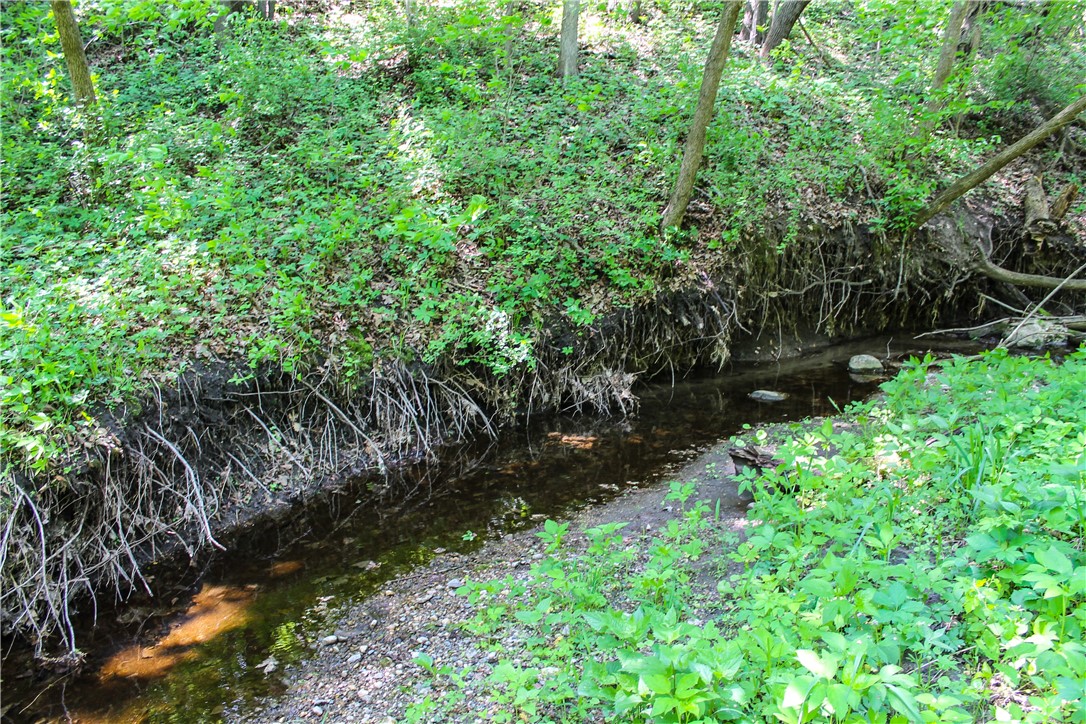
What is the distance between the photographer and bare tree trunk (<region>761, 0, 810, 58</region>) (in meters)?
12.8

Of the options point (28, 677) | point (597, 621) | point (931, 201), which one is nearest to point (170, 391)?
point (28, 677)

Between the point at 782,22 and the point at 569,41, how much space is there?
4923 millimetres

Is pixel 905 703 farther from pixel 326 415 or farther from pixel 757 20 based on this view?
pixel 757 20

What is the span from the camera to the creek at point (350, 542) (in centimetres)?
412

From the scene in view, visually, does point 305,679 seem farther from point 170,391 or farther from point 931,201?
point 931,201

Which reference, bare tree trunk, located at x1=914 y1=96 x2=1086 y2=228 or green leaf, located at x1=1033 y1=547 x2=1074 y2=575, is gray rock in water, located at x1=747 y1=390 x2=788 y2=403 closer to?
bare tree trunk, located at x1=914 y1=96 x2=1086 y2=228

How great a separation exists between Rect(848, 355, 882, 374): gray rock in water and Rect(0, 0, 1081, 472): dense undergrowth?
2178 millimetres

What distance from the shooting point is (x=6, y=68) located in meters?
9.02

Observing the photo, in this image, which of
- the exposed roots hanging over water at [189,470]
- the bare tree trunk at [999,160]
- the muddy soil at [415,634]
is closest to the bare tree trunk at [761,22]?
the bare tree trunk at [999,160]

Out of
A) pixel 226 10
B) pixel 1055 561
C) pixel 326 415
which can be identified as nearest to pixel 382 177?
pixel 326 415

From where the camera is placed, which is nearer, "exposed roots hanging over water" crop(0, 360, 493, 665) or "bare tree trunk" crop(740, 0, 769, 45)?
"exposed roots hanging over water" crop(0, 360, 493, 665)

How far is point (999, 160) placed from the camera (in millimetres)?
9102

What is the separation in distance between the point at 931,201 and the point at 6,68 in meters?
14.0

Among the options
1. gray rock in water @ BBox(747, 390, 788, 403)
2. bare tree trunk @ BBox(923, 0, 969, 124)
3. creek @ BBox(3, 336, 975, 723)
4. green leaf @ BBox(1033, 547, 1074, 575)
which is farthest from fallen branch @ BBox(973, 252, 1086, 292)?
green leaf @ BBox(1033, 547, 1074, 575)
